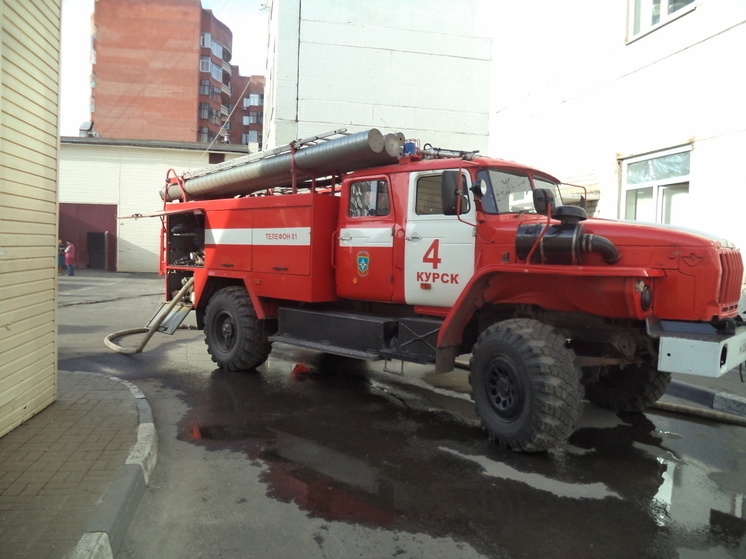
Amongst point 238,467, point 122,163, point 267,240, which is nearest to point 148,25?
point 122,163

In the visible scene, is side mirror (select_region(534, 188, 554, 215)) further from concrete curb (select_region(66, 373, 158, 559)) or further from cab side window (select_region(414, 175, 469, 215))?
concrete curb (select_region(66, 373, 158, 559))

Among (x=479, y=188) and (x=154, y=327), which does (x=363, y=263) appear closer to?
(x=479, y=188)

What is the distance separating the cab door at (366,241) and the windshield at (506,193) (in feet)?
3.74

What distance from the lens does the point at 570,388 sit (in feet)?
14.8

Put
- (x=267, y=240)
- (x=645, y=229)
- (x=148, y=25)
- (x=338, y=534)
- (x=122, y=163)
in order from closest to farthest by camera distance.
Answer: (x=338, y=534) < (x=645, y=229) < (x=267, y=240) < (x=122, y=163) < (x=148, y=25)

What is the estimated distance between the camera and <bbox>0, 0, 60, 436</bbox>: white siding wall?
14.8 feet

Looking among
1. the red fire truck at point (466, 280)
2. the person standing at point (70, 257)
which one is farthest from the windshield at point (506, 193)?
the person standing at point (70, 257)

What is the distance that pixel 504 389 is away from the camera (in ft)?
16.0

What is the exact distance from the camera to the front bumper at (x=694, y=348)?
160 inches

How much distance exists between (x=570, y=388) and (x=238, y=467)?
274cm

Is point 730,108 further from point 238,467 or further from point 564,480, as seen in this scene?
point 238,467

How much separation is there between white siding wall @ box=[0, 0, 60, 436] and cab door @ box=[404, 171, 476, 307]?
3.57m

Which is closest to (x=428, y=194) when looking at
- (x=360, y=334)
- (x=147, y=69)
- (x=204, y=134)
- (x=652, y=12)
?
(x=360, y=334)

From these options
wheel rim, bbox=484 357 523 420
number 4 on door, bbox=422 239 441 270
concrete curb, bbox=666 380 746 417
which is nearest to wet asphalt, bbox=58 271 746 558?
wheel rim, bbox=484 357 523 420
